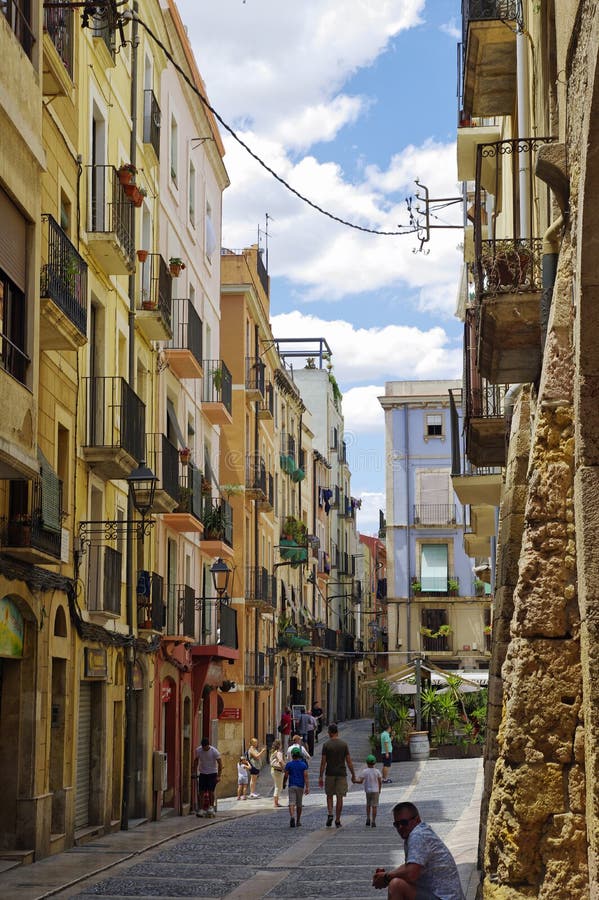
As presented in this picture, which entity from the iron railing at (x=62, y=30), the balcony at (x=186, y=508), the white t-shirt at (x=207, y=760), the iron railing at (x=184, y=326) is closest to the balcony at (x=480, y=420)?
the iron railing at (x=62, y=30)

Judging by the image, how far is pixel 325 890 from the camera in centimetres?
1473

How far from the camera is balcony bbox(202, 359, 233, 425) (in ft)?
112

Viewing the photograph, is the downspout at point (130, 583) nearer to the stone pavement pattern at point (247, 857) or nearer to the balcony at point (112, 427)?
the balcony at point (112, 427)

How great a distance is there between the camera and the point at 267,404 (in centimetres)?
4684

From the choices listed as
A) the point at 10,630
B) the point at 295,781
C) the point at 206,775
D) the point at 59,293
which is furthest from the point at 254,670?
the point at 59,293

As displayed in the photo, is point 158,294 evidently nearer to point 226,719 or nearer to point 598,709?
point 226,719

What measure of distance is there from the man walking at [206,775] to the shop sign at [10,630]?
31.2 ft

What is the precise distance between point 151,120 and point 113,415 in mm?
7168

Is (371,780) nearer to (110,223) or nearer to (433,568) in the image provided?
(110,223)

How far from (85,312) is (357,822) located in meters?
10.1

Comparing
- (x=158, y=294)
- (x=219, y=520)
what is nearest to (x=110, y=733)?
(x=158, y=294)

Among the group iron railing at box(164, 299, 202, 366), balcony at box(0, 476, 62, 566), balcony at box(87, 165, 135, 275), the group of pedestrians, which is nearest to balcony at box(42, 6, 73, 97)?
balcony at box(87, 165, 135, 275)

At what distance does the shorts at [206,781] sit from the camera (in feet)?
87.8

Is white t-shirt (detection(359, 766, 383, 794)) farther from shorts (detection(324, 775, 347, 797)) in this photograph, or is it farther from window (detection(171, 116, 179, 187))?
window (detection(171, 116, 179, 187))
